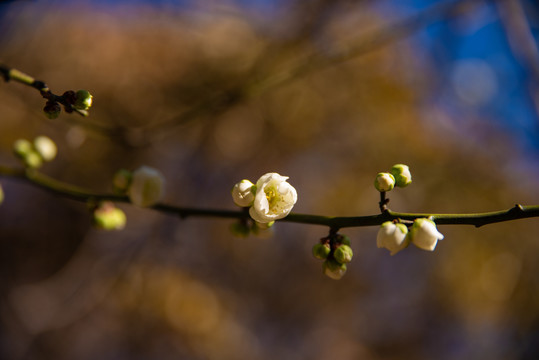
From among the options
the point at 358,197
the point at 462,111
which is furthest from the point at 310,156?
the point at 462,111

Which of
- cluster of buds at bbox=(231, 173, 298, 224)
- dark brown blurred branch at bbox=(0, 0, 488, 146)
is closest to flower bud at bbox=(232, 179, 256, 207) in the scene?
cluster of buds at bbox=(231, 173, 298, 224)

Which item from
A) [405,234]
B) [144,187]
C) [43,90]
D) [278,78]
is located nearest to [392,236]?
[405,234]

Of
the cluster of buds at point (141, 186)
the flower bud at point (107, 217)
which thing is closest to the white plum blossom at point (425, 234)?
the cluster of buds at point (141, 186)

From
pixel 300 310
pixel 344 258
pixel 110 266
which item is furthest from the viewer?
pixel 300 310

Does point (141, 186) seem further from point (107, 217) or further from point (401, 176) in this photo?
point (401, 176)

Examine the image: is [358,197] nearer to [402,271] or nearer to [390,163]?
[390,163]

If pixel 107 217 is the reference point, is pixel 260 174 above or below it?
above

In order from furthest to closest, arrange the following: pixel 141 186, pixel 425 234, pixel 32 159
A: pixel 32 159, pixel 141 186, pixel 425 234
